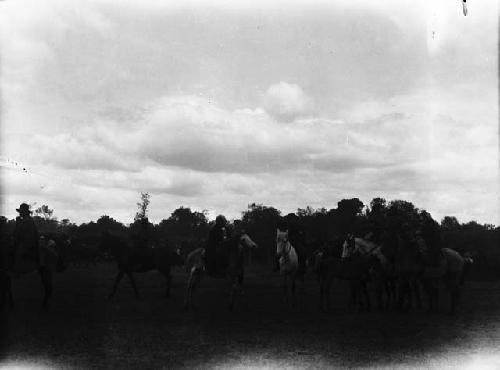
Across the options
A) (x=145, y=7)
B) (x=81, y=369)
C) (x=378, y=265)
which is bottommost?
(x=81, y=369)

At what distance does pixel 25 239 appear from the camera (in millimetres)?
13586

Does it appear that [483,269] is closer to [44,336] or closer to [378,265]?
[378,265]

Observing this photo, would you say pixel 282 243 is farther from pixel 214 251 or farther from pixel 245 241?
pixel 214 251

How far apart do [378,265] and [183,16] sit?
8939 mm

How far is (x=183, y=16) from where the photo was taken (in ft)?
39.5

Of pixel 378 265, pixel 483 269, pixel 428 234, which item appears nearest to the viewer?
pixel 428 234

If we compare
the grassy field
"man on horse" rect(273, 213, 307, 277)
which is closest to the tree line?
"man on horse" rect(273, 213, 307, 277)

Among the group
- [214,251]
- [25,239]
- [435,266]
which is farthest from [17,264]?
[435,266]

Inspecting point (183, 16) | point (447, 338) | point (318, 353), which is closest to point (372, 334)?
point (447, 338)

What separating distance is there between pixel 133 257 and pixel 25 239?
5.83m

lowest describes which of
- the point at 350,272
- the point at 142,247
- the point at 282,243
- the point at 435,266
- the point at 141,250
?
the point at 350,272

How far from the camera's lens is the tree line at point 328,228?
17.3 m

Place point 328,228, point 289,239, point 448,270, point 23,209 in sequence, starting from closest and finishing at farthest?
1. point 23,209
2. point 448,270
3. point 289,239
4. point 328,228

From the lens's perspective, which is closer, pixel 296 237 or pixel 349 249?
pixel 349 249
